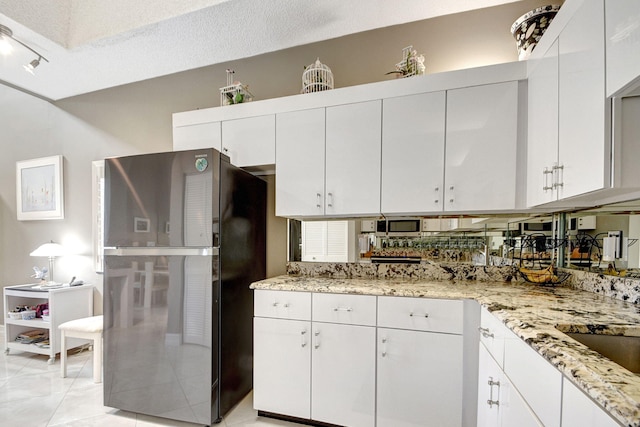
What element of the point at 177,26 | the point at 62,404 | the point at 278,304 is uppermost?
the point at 177,26

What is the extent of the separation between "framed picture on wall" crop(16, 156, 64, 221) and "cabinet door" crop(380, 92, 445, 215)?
3.72m

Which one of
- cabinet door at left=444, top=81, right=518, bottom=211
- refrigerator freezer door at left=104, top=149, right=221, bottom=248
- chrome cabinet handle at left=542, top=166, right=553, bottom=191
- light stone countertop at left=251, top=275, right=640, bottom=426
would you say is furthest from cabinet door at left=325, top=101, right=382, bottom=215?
chrome cabinet handle at left=542, top=166, right=553, bottom=191

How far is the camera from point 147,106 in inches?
117

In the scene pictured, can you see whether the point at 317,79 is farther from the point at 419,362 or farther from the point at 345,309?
the point at 419,362

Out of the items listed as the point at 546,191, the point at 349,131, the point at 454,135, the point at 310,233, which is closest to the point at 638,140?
the point at 546,191

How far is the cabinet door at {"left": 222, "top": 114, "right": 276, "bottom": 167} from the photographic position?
6.92 feet

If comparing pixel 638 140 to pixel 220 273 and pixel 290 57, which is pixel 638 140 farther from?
pixel 290 57

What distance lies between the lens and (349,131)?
1.93 metres

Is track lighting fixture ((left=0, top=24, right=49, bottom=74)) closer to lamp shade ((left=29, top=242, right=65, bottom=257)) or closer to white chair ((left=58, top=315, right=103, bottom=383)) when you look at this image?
lamp shade ((left=29, top=242, right=65, bottom=257))

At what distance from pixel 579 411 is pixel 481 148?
1.39 m

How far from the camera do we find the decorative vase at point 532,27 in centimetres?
162

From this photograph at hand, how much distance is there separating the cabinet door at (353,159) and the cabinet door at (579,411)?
4.24 feet

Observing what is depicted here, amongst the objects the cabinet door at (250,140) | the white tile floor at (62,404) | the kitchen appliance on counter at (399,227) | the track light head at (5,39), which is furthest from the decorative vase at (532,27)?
the track light head at (5,39)

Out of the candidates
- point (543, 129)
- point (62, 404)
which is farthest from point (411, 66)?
point (62, 404)
